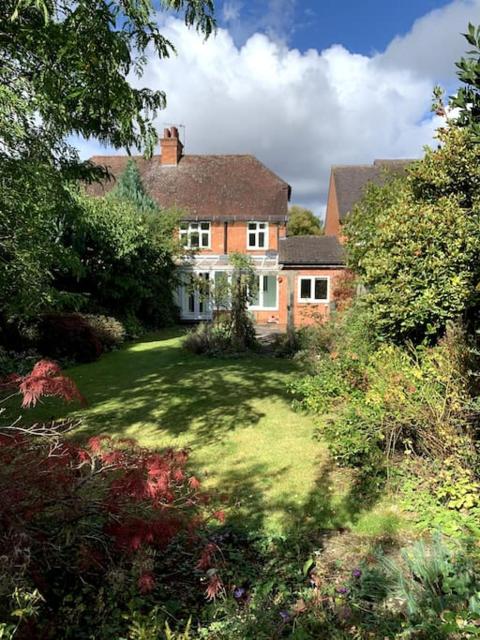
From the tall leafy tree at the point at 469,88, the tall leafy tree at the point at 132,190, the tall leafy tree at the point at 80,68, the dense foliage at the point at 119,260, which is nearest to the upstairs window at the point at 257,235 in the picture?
the tall leafy tree at the point at 132,190

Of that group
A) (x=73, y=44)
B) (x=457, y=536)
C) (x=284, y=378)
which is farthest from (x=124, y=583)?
(x=284, y=378)

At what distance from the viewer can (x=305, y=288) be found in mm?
20688

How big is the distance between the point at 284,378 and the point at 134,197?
15056 millimetres

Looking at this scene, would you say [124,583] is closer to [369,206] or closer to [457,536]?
[457,536]

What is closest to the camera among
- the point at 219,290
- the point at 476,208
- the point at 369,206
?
the point at 476,208

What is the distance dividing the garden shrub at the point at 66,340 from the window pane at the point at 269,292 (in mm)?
12307

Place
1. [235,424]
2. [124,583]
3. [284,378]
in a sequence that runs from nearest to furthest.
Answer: [124,583]
[235,424]
[284,378]

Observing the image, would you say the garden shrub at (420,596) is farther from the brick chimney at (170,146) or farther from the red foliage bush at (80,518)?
the brick chimney at (170,146)

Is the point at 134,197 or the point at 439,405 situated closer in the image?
the point at 439,405

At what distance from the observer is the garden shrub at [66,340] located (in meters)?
11.0

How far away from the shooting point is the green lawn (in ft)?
13.2

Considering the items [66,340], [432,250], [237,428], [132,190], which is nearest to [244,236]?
[132,190]

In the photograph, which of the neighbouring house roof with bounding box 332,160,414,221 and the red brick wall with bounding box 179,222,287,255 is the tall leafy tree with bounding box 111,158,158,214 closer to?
the red brick wall with bounding box 179,222,287,255

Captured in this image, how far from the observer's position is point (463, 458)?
12.6 feet
